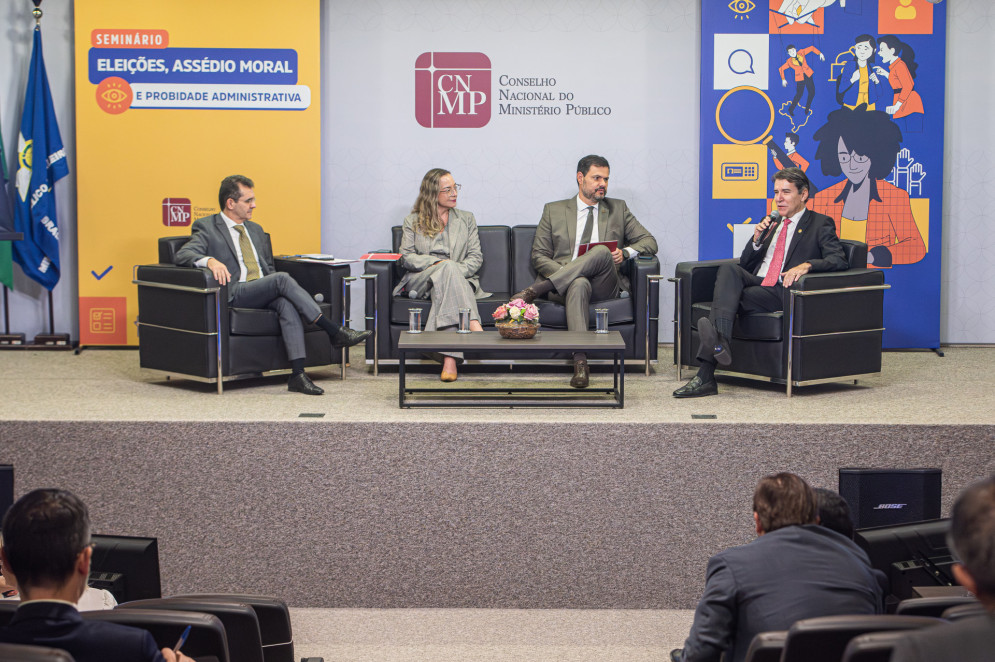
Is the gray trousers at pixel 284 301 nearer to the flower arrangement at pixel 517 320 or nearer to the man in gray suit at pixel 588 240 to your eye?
the flower arrangement at pixel 517 320

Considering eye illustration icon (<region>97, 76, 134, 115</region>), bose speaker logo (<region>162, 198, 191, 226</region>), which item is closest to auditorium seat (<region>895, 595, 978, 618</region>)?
bose speaker logo (<region>162, 198, 191, 226</region>)

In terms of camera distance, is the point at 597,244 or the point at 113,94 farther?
the point at 113,94

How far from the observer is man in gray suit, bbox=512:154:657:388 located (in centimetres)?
595

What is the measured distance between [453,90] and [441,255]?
56.3 inches

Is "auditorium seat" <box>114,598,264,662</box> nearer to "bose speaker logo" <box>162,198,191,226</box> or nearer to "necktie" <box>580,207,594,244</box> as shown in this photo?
"necktie" <box>580,207,594,244</box>

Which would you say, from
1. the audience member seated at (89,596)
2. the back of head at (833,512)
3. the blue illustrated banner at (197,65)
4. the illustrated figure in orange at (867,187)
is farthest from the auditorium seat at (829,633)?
the blue illustrated banner at (197,65)

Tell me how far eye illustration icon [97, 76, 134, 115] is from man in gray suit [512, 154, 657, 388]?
2946mm

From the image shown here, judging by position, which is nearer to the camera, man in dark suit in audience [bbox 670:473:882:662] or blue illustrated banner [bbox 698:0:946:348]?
man in dark suit in audience [bbox 670:473:882:662]

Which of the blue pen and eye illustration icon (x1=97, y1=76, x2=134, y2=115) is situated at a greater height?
eye illustration icon (x1=97, y1=76, x2=134, y2=115)

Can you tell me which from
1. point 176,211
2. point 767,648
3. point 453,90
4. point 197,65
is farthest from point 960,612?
point 197,65

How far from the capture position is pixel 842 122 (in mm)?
6895

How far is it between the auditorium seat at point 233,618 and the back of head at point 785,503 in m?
1.28

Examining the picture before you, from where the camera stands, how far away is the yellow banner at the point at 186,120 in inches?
270

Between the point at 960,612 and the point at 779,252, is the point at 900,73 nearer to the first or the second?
the point at 779,252
